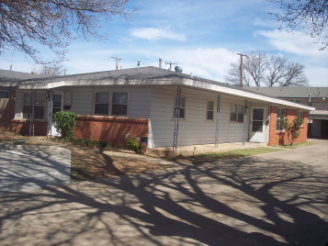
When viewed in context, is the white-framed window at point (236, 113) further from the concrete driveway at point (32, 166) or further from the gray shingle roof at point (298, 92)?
the gray shingle roof at point (298, 92)

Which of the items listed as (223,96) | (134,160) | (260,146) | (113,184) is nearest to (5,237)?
(113,184)

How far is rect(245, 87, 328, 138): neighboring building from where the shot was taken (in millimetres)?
36250

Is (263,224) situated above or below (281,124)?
below

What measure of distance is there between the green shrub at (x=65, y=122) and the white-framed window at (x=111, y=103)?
44.7 inches

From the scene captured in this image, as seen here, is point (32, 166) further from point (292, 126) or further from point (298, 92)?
point (298, 92)

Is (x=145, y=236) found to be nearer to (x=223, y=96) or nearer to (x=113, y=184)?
(x=113, y=184)

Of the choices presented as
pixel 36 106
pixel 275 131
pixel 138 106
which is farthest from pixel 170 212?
pixel 275 131

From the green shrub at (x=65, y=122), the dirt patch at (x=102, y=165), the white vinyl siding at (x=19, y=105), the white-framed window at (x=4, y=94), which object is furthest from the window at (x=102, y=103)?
the white-framed window at (x=4, y=94)

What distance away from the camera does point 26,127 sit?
15.7 m

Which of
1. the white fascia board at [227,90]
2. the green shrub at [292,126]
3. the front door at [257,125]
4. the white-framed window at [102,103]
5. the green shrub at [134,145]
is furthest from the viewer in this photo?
the green shrub at [292,126]

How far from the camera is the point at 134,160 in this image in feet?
35.3

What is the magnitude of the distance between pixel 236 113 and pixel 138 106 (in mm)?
7967

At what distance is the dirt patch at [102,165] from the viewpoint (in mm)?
8492

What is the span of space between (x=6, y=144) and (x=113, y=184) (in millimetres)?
6338
